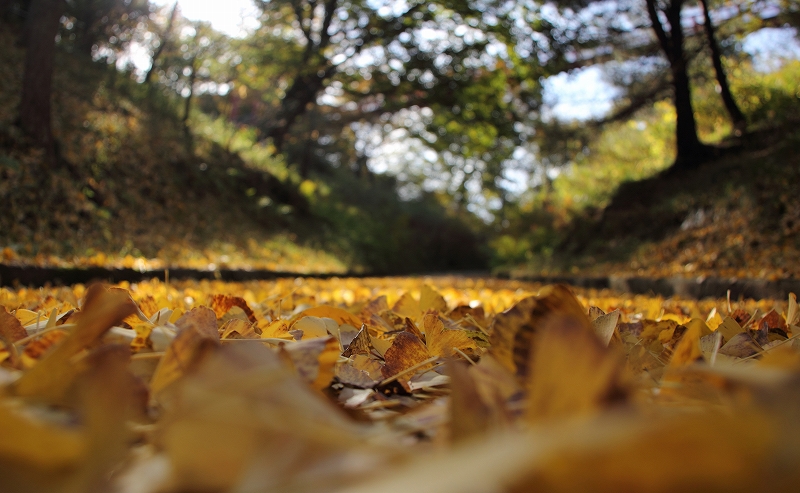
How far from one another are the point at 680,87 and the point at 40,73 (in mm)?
9143

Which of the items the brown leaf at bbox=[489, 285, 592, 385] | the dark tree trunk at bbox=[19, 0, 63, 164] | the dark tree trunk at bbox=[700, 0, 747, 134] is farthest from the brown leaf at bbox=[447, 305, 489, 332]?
the dark tree trunk at bbox=[700, 0, 747, 134]

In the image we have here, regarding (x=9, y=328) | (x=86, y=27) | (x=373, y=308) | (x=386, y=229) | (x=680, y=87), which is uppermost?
(x=86, y=27)

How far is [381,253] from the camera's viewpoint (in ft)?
52.1

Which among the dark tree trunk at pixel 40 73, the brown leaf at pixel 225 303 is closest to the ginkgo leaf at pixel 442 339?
the brown leaf at pixel 225 303

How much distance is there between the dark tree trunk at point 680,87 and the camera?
837 centimetres

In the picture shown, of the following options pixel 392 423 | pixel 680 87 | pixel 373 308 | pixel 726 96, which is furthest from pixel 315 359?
pixel 726 96

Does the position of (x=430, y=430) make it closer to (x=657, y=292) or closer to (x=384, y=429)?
(x=384, y=429)

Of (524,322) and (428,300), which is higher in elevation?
(524,322)

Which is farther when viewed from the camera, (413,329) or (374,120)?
(374,120)

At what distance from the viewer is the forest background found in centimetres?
545

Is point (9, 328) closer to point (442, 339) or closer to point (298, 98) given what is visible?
point (442, 339)

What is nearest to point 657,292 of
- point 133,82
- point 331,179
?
point 133,82

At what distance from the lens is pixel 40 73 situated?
17.9ft

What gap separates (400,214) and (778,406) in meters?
21.0
